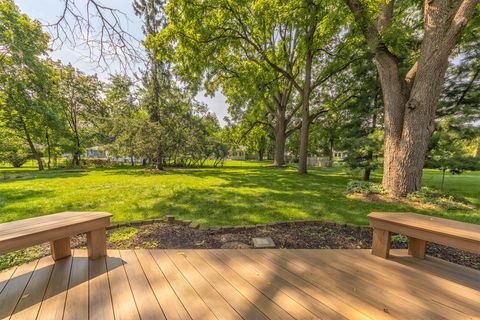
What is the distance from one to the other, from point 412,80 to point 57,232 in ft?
26.5

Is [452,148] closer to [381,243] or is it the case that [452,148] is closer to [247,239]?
[381,243]

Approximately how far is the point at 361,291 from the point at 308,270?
1.66 feet

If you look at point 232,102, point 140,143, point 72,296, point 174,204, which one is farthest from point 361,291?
point 232,102

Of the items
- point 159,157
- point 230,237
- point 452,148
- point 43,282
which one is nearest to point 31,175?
point 159,157

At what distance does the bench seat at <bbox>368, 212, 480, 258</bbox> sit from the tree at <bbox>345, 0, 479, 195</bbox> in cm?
369

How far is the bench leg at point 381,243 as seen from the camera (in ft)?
8.30

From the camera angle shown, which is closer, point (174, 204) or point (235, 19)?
point (174, 204)

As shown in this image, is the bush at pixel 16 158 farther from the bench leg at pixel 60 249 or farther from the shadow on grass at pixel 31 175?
the bench leg at pixel 60 249

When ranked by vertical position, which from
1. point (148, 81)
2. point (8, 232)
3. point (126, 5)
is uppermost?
point (148, 81)

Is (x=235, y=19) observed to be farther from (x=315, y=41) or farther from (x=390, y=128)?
(x=390, y=128)

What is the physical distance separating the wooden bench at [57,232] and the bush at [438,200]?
687 centimetres

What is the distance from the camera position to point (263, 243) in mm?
2971

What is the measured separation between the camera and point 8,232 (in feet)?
5.94

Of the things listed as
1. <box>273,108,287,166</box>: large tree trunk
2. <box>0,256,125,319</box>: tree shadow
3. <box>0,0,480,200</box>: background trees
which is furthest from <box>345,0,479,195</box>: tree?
<box>273,108,287,166</box>: large tree trunk
